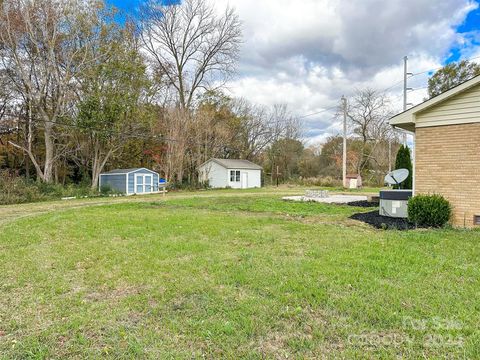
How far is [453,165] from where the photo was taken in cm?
666

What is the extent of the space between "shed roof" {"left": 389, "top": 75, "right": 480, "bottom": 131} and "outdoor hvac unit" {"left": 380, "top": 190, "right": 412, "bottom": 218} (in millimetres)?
1771

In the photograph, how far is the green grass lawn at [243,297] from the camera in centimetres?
223

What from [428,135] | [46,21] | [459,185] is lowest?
[459,185]

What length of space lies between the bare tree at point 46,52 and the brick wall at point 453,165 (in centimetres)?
1941

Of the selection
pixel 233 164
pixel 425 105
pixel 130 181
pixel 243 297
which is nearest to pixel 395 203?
pixel 425 105

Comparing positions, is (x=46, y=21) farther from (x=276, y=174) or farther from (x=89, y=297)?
(x=276, y=174)

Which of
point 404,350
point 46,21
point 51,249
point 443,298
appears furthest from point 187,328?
point 46,21

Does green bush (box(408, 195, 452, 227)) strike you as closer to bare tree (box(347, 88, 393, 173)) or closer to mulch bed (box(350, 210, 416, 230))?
mulch bed (box(350, 210, 416, 230))

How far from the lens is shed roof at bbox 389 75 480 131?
6332 mm

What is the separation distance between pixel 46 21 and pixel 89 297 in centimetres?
2070

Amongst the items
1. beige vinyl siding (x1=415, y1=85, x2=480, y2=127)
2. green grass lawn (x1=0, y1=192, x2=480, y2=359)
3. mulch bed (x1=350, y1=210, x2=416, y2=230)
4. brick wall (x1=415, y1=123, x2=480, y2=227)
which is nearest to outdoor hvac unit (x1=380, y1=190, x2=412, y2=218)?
mulch bed (x1=350, y1=210, x2=416, y2=230)

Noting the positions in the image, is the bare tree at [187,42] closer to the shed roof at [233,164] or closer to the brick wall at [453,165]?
the shed roof at [233,164]

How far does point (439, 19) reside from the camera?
10.9m

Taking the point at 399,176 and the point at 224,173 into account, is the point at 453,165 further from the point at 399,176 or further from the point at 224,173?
the point at 224,173
